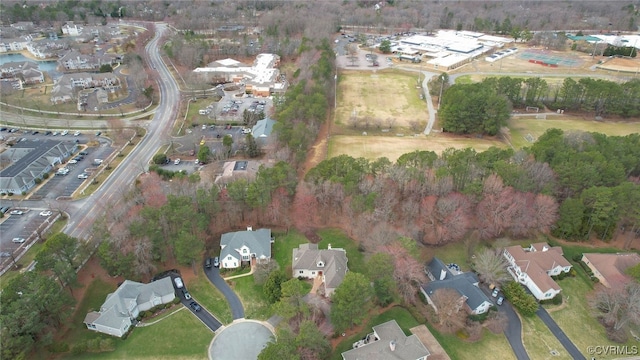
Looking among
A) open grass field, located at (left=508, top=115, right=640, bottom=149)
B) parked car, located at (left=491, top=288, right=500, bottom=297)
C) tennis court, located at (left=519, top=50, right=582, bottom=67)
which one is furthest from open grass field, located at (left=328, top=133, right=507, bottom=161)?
tennis court, located at (left=519, top=50, right=582, bottom=67)

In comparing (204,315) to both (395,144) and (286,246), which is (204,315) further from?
(395,144)

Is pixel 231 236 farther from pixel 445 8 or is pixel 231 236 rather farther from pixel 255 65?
pixel 445 8

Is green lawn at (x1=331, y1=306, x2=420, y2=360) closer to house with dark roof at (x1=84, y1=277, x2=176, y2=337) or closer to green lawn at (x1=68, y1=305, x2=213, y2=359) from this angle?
green lawn at (x1=68, y1=305, x2=213, y2=359)

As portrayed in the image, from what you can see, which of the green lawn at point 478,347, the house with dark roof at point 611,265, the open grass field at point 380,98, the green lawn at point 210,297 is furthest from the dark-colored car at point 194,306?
the open grass field at point 380,98

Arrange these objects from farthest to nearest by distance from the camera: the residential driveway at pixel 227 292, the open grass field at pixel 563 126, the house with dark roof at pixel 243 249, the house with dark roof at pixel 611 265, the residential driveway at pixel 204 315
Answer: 1. the open grass field at pixel 563 126
2. the house with dark roof at pixel 243 249
3. the house with dark roof at pixel 611 265
4. the residential driveway at pixel 227 292
5. the residential driveway at pixel 204 315

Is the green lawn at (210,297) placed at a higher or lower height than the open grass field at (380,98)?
lower

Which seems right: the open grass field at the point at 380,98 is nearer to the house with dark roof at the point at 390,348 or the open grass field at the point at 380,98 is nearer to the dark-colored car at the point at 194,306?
the dark-colored car at the point at 194,306
